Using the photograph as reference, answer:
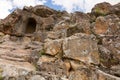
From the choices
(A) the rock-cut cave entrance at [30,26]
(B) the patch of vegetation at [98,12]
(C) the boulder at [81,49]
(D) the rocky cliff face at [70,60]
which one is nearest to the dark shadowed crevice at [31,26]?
(A) the rock-cut cave entrance at [30,26]

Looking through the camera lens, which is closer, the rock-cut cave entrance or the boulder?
the boulder

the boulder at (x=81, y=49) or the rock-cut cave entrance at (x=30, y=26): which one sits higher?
the rock-cut cave entrance at (x=30, y=26)

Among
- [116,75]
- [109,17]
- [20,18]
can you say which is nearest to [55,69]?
[116,75]

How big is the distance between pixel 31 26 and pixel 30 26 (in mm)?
243

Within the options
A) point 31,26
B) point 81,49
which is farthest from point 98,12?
point 81,49

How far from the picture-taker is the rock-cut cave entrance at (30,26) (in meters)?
44.9

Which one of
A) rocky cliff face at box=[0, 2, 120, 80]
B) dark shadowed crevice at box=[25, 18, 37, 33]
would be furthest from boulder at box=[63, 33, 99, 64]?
dark shadowed crevice at box=[25, 18, 37, 33]

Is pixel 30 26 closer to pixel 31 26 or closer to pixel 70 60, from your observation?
pixel 31 26

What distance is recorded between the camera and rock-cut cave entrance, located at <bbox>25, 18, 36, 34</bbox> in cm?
4488

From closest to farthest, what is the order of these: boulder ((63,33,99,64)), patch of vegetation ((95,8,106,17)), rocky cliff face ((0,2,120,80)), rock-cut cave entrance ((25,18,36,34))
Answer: rocky cliff face ((0,2,120,80)) < boulder ((63,33,99,64)) < patch of vegetation ((95,8,106,17)) < rock-cut cave entrance ((25,18,36,34))

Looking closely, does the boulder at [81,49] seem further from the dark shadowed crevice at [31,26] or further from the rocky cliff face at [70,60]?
the dark shadowed crevice at [31,26]

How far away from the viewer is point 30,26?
4612 cm

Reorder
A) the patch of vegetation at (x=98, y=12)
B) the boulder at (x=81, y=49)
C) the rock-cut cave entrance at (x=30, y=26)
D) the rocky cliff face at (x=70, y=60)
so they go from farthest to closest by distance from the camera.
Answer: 1. the rock-cut cave entrance at (x=30, y=26)
2. the patch of vegetation at (x=98, y=12)
3. the boulder at (x=81, y=49)
4. the rocky cliff face at (x=70, y=60)

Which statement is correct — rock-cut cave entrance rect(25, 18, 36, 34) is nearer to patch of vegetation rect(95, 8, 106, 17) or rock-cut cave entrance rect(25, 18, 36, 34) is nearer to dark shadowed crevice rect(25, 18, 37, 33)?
dark shadowed crevice rect(25, 18, 37, 33)
